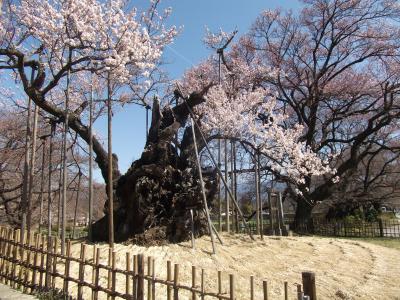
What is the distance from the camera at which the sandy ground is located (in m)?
7.45

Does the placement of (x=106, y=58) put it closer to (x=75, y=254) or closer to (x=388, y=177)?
(x=75, y=254)

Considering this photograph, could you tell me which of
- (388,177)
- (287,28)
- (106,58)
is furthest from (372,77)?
(106,58)

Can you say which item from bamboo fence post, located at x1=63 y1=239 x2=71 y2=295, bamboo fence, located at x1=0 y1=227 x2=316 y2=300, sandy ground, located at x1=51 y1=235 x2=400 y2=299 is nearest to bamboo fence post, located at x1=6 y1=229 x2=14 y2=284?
bamboo fence, located at x1=0 y1=227 x2=316 y2=300

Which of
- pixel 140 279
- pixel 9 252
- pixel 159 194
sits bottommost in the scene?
pixel 140 279

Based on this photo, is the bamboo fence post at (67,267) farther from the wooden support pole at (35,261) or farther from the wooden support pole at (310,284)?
the wooden support pole at (310,284)

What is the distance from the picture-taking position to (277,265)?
908cm

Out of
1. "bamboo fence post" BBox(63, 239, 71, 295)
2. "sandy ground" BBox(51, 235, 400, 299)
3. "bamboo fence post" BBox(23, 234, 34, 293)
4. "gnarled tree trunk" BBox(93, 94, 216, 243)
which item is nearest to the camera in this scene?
"bamboo fence post" BBox(63, 239, 71, 295)

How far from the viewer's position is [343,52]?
19.9 m

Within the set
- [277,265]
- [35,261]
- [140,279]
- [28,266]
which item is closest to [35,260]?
[35,261]

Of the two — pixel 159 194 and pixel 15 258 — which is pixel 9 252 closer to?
pixel 15 258

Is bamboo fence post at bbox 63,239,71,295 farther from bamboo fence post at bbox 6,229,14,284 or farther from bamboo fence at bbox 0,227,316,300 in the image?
bamboo fence post at bbox 6,229,14,284

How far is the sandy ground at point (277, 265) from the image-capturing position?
7.45 metres

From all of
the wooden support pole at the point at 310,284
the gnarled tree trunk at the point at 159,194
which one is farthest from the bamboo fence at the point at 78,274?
the gnarled tree trunk at the point at 159,194

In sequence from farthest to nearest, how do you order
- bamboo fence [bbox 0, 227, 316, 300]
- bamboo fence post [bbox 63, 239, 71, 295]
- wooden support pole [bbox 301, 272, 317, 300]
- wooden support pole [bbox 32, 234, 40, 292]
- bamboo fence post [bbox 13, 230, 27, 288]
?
1. bamboo fence post [bbox 13, 230, 27, 288]
2. wooden support pole [bbox 32, 234, 40, 292]
3. bamboo fence post [bbox 63, 239, 71, 295]
4. bamboo fence [bbox 0, 227, 316, 300]
5. wooden support pole [bbox 301, 272, 317, 300]
